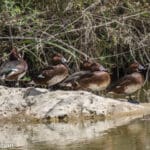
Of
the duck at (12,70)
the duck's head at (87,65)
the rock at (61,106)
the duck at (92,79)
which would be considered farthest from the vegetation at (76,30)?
the rock at (61,106)

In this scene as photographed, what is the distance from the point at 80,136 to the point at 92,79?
2.28 metres

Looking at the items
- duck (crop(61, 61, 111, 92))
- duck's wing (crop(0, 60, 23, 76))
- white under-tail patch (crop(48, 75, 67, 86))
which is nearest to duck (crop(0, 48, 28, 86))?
duck's wing (crop(0, 60, 23, 76))

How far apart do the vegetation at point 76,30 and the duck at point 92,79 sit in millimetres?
1183

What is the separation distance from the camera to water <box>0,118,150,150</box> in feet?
25.3

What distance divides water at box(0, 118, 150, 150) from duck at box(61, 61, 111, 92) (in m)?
1.15

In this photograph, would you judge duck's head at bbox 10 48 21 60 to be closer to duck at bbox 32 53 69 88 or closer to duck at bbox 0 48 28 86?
duck at bbox 0 48 28 86

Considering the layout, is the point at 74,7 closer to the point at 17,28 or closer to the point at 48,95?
the point at 17,28

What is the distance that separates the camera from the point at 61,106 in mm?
9711

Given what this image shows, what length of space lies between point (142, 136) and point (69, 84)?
2.78 metres

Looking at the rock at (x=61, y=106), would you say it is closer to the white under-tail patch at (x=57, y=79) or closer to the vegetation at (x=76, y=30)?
the white under-tail patch at (x=57, y=79)

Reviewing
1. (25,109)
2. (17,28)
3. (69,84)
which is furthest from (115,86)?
(17,28)

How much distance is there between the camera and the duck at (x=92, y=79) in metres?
10.5

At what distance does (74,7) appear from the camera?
1285 cm

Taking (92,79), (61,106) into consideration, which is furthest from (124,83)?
(61,106)
